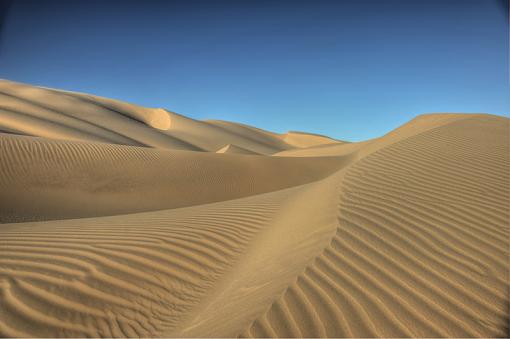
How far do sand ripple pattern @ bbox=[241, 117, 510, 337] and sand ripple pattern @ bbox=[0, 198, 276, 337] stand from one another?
151 centimetres

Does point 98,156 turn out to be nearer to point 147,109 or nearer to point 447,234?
point 447,234

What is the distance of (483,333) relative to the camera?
6.00 ft

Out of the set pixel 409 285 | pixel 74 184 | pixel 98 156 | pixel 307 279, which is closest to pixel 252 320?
pixel 307 279

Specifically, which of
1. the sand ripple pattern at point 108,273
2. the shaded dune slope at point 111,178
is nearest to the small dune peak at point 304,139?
the shaded dune slope at point 111,178

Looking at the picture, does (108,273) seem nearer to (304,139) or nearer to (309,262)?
(309,262)

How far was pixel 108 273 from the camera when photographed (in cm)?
342

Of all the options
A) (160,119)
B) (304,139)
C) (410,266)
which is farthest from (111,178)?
(304,139)

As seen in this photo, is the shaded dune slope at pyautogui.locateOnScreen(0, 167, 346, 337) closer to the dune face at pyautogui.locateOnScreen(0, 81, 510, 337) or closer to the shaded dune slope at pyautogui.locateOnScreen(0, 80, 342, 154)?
the dune face at pyautogui.locateOnScreen(0, 81, 510, 337)

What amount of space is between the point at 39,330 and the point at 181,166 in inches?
410

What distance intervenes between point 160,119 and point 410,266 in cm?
5346

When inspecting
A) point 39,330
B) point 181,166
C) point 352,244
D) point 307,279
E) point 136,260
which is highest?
point 181,166

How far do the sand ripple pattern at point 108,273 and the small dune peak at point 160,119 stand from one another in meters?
45.0

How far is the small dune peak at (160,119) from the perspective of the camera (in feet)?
162

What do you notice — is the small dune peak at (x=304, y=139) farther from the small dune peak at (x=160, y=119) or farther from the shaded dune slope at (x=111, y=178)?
the shaded dune slope at (x=111, y=178)
